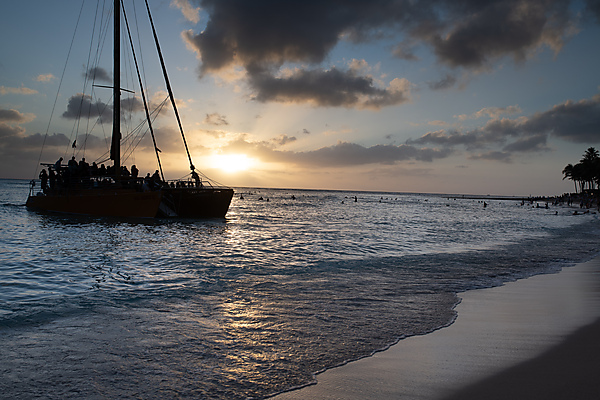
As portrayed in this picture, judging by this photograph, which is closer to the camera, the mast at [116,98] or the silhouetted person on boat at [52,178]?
the mast at [116,98]

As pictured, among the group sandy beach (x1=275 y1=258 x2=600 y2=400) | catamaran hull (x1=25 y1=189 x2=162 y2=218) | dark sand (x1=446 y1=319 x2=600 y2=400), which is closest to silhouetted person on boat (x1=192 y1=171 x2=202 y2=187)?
catamaran hull (x1=25 y1=189 x2=162 y2=218)

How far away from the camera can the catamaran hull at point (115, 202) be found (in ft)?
80.4

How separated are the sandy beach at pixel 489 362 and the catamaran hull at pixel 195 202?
953 inches

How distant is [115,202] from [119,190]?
2.97 ft

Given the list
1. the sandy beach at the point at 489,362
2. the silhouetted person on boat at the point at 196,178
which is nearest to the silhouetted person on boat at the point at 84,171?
the silhouetted person on boat at the point at 196,178

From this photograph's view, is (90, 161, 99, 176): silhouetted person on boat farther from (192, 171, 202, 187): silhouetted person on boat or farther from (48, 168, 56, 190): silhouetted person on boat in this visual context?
(192, 171, 202, 187): silhouetted person on boat

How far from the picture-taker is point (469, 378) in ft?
11.7

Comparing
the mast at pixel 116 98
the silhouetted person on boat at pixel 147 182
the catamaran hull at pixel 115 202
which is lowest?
the catamaran hull at pixel 115 202

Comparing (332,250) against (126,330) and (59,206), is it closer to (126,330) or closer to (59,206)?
(126,330)

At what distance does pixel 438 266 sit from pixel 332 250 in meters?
4.63

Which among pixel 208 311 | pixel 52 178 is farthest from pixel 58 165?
pixel 208 311

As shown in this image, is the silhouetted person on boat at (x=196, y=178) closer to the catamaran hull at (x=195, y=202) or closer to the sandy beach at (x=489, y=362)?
the catamaran hull at (x=195, y=202)

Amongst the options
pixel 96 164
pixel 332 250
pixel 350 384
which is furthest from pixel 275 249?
pixel 96 164

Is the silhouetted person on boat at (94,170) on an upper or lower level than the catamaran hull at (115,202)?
upper
